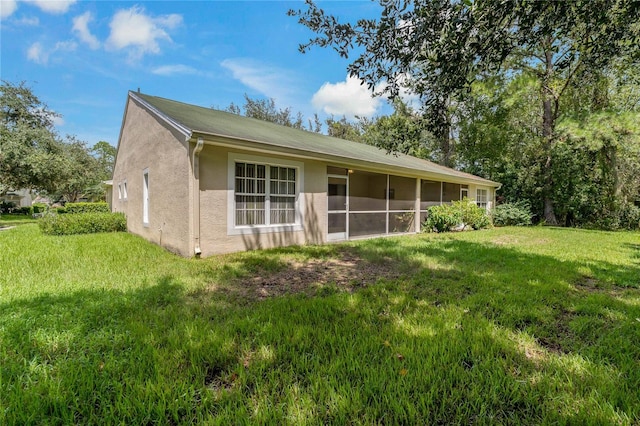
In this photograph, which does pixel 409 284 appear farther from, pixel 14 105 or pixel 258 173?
pixel 14 105

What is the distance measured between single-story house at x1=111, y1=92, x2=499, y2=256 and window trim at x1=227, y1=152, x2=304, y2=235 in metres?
0.03

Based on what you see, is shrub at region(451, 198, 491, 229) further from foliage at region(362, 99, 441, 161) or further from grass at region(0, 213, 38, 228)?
grass at region(0, 213, 38, 228)

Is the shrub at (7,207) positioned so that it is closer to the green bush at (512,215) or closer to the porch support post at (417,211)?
the porch support post at (417,211)

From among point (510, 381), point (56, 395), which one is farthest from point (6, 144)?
point (510, 381)

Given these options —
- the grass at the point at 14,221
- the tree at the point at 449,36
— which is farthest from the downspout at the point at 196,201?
the grass at the point at 14,221

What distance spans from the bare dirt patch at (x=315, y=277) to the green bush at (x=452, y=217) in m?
7.12

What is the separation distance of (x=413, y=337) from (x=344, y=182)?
7.33 meters

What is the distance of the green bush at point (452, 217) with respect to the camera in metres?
12.7

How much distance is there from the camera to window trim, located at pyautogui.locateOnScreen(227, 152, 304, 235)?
6.92m

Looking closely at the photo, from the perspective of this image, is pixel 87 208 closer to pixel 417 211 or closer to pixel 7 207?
pixel 417 211

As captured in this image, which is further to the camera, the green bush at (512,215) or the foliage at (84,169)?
the foliage at (84,169)

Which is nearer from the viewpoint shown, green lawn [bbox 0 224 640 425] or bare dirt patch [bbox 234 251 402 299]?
green lawn [bbox 0 224 640 425]

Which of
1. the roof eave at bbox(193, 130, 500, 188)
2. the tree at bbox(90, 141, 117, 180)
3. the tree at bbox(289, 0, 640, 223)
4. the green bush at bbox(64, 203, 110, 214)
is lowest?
the green bush at bbox(64, 203, 110, 214)

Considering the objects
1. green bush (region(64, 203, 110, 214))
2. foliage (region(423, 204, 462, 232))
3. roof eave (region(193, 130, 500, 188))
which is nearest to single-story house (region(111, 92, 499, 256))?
roof eave (region(193, 130, 500, 188))
